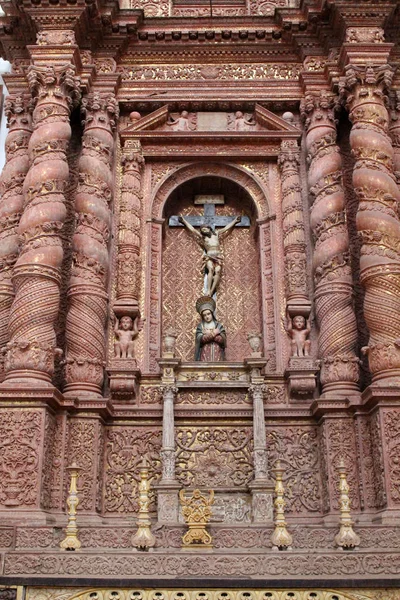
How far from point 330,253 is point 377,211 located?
0.96 meters

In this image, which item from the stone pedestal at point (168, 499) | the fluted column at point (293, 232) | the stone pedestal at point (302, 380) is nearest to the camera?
the stone pedestal at point (168, 499)

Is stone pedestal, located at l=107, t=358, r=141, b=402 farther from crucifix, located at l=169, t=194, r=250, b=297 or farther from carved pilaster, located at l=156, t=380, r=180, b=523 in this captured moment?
crucifix, located at l=169, t=194, r=250, b=297

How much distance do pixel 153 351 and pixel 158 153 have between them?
3.69 m

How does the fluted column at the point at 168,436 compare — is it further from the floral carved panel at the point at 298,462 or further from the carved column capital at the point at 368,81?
the carved column capital at the point at 368,81

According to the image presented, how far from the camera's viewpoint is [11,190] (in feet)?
39.2

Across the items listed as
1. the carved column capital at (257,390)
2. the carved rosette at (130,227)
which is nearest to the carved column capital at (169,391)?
the carved column capital at (257,390)

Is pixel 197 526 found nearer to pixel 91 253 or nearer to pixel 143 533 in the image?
pixel 143 533

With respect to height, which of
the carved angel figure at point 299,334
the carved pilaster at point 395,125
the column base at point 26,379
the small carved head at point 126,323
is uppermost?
the carved pilaster at point 395,125

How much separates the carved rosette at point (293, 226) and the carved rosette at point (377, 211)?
1124 mm

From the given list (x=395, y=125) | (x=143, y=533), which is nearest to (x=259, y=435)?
(x=143, y=533)

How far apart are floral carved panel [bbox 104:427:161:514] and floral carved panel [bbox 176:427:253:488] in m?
0.37

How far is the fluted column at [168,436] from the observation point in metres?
9.95

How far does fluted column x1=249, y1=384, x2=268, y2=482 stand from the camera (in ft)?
33.0

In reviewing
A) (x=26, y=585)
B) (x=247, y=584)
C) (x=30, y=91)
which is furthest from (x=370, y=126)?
(x=26, y=585)
